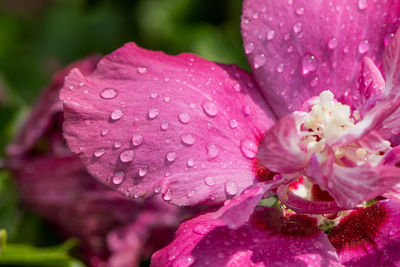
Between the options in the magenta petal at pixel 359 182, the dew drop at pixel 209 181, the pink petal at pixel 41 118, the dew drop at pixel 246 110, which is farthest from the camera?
the pink petal at pixel 41 118

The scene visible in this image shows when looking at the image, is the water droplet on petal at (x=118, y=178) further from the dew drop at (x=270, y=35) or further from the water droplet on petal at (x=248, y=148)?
the dew drop at (x=270, y=35)

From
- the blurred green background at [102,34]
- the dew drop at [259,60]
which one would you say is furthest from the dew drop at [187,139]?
the blurred green background at [102,34]

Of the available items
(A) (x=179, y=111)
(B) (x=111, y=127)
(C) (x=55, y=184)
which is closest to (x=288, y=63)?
(A) (x=179, y=111)

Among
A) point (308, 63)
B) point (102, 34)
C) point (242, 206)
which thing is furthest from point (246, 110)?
point (102, 34)

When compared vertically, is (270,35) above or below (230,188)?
above

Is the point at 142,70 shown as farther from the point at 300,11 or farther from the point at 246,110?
the point at 300,11

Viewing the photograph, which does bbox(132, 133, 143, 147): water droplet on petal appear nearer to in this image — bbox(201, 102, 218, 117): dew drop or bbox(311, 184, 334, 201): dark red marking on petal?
bbox(201, 102, 218, 117): dew drop

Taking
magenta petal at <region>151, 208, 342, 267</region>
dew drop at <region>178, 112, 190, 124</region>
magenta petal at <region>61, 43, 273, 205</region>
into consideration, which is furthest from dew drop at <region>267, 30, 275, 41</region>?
magenta petal at <region>151, 208, 342, 267</region>
